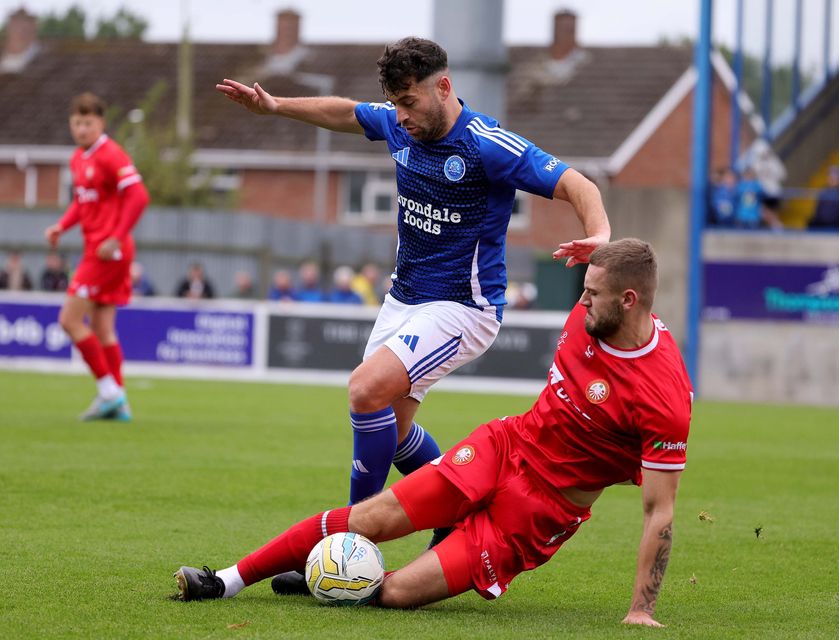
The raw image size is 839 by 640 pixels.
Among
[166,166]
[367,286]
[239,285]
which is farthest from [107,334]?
[166,166]

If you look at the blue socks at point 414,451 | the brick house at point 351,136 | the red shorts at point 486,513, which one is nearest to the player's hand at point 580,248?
the red shorts at point 486,513

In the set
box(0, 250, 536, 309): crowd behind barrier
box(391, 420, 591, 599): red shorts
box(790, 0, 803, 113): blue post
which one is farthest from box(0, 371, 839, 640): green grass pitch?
box(790, 0, 803, 113): blue post

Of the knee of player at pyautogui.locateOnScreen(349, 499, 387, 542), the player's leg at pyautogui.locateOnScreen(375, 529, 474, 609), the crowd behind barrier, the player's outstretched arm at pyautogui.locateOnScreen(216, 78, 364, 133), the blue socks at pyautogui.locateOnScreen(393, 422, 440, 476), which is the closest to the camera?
the player's leg at pyautogui.locateOnScreen(375, 529, 474, 609)

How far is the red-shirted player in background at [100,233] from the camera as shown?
11.9 metres

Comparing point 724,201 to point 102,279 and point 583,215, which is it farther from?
point 583,215

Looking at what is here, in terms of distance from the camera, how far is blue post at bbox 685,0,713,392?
20.3m

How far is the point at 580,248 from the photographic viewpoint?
5141mm

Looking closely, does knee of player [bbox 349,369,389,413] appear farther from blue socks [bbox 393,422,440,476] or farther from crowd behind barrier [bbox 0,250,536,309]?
crowd behind barrier [bbox 0,250,536,309]

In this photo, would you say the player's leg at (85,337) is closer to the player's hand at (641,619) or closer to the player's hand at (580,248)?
the player's hand at (580,248)

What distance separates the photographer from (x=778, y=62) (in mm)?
22688

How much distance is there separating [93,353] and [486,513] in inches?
284

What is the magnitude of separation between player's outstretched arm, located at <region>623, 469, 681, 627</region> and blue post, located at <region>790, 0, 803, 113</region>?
19434 millimetres

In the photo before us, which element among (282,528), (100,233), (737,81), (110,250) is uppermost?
(737,81)

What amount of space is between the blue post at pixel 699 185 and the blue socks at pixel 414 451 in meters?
14.1
